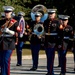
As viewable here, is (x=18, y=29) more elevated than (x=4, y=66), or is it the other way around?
(x=18, y=29)

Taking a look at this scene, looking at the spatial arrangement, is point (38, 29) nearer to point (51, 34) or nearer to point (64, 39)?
point (64, 39)

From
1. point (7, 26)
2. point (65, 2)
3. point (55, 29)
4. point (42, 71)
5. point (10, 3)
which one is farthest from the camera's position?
point (65, 2)

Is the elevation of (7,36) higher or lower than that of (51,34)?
higher

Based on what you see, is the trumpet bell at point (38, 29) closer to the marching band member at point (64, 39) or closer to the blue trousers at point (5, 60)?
the marching band member at point (64, 39)

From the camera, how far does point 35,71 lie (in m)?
13.3

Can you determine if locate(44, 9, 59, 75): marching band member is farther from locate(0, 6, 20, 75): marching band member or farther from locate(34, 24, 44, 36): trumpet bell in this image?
locate(0, 6, 20, 75): marching band member

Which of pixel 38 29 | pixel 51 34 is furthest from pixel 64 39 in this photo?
pixel 38 29

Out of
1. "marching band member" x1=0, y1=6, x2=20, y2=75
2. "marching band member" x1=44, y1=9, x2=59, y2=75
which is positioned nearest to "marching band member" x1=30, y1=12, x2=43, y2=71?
"marching band member" x1=44, y1=9, x2=59, y2=75

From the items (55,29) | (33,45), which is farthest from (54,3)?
(55,29)

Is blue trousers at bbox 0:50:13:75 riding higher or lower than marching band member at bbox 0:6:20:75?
lower

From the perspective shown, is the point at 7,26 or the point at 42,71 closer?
the point at 7,26

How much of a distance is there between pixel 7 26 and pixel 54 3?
17.8 meters

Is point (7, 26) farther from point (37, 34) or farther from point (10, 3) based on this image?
point (10, 3)


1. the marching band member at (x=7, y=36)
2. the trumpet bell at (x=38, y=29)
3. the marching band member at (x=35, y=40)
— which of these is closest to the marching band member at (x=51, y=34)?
the trumpet bell at (x=38, y=29)
